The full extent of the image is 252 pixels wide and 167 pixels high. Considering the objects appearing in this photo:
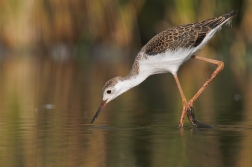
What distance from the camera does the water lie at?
7.30 metres

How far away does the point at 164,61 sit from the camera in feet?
33.7

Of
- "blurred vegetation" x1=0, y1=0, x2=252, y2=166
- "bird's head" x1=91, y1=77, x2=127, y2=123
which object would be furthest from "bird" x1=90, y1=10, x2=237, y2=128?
"blurred vegetation" x1=0, y1=0, x2=252, y2=166

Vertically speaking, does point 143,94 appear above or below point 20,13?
below

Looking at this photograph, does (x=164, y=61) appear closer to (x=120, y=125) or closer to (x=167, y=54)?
(x=167, y=54)

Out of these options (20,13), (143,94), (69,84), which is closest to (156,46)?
(143,94)

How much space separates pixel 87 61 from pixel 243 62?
488 centimetres

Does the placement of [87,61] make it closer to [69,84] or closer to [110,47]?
[110,47]

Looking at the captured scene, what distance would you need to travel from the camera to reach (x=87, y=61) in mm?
23203

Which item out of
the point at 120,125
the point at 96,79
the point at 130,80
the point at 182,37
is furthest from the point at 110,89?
the point at 96,79

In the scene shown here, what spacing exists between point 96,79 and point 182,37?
679 cm

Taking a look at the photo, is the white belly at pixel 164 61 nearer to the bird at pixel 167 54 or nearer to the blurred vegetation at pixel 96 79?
the bird at pixel 167 54

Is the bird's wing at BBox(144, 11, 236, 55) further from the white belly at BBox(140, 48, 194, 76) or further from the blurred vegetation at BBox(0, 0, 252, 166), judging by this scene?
the blurred vegetation at BBox(0, 0, 252, 166)

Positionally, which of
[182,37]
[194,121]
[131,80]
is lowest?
[194,121]

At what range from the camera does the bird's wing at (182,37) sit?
10.3 m
